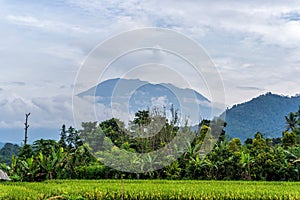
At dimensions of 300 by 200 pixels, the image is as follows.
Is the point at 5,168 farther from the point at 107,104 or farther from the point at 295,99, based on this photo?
the point at 295,99

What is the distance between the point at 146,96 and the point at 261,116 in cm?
6540

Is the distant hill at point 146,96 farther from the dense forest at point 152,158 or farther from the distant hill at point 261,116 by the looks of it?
the distant hill at point 261,116

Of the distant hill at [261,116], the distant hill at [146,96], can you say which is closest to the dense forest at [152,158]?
the distant hill at [146,96]

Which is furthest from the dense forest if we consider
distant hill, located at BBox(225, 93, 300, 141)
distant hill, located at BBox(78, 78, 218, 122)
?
distant hill, located at BBox(225, 93, 300, 141)

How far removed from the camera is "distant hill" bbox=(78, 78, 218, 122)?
42.7 feet

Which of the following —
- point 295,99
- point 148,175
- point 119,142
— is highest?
point 295,99

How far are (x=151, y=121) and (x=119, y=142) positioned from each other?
1619 mm

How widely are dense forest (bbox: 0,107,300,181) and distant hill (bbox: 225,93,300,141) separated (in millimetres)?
46406

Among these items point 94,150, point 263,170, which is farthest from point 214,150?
point 94,150

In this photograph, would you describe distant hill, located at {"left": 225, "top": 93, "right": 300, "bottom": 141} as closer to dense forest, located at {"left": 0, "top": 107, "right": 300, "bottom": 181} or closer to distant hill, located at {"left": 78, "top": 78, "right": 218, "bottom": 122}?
dense forest, located at {"left": 0, "top": 107, "right": 300, "bottom": 181}

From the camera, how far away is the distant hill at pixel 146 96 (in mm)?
13008

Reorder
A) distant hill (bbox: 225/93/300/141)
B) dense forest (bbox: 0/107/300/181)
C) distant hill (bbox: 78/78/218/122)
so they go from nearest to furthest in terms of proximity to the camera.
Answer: distant hill (bbox: 78/78/218/122) < dense forest (bbox: 0/107/300/181) < distant hill (bbox: 225/93/300/141)

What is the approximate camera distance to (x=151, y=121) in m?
15.8

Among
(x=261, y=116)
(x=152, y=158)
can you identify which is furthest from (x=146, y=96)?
(x=261, y=116)
